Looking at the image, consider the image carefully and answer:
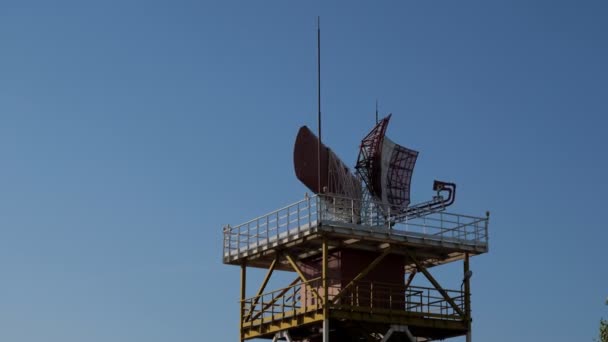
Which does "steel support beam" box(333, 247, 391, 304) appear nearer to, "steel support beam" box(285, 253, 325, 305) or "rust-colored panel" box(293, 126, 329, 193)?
"steel support beam" box(285, 253, 325, 305)

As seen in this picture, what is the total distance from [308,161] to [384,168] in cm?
478

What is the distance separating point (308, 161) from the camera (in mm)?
70125

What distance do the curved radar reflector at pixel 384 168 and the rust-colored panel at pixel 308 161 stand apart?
288 cm

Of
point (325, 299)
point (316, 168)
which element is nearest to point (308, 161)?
point (316, 168)

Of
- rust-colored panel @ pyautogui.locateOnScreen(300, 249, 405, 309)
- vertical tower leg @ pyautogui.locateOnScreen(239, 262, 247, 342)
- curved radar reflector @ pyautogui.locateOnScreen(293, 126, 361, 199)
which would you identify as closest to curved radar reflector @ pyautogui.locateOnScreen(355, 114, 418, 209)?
curved radar reflector @ pyautogui.locateOnScreen(293, 126, 361, 199)

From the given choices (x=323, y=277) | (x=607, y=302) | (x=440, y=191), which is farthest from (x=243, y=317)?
(x=607, y=302)

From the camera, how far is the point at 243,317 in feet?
235

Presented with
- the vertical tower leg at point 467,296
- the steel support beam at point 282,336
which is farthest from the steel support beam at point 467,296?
the steel support beam at point 282,336

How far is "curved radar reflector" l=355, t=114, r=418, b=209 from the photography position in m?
71.9

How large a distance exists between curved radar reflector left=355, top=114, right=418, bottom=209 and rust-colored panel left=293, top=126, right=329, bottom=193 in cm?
288

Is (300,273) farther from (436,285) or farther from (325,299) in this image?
(436,285)

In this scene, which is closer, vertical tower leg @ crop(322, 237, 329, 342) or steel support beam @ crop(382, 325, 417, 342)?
vertical tower leg @ crop(322, 237, 329, 342)

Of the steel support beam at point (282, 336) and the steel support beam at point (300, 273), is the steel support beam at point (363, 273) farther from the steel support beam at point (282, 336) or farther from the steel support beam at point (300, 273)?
Result: the steel support beam at point (282, 336)

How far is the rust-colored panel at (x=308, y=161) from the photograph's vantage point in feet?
229
